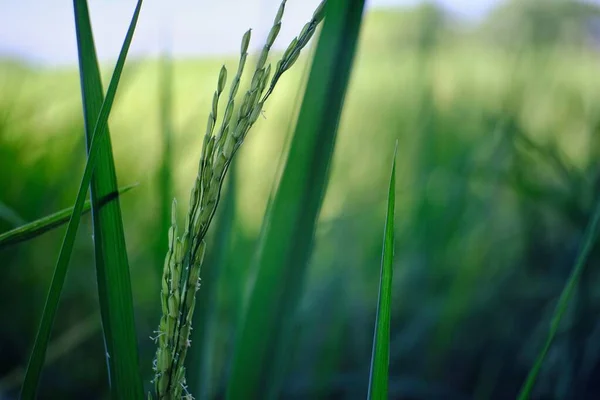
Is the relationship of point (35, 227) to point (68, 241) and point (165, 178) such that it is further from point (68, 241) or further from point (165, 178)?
point (165, 178)

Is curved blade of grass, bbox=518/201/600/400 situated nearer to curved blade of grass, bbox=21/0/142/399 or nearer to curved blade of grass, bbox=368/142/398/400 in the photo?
curved blade of grass, bbox=368/142/398/400

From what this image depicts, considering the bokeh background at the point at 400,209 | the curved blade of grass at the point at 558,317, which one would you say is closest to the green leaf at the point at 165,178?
the bokeh background at the point at 400,209

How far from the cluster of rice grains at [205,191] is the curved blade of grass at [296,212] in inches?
2.5

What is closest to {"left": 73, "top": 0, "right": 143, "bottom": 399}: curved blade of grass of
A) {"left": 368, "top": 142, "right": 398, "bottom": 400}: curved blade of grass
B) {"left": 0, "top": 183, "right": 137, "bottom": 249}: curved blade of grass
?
{"left": 0, "top": 183, "right": 137, "bottom": 249}: curved blade of grass

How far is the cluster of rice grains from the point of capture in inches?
7.9

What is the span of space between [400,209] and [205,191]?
84 cm

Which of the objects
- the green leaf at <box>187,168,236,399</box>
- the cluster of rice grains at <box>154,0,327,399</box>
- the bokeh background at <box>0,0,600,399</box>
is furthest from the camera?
the bokeh background at <box>0,0,600,399</box>

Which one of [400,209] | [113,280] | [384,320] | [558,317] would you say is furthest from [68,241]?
[400,209]

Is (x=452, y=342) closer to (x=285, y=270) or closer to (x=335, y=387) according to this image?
(x=335, y=387)

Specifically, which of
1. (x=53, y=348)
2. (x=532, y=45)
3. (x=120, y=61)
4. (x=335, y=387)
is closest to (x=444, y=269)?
(x=335, y=387)

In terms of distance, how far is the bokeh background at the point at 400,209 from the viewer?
633 millimetres

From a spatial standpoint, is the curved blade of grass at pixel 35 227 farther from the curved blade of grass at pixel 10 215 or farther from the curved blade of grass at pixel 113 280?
the curved blade of grass at pixel 10 215

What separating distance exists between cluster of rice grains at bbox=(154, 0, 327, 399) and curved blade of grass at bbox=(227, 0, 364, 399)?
0.06 metres

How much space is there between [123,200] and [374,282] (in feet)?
1.43
